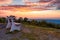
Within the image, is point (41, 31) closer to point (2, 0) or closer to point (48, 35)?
point (48, 35)

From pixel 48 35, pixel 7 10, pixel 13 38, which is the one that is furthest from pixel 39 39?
pixel 7 10

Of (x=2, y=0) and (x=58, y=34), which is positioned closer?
(x=58, y=34)

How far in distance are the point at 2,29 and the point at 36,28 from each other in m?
0.51

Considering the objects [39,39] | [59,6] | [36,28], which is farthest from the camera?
[59,6]

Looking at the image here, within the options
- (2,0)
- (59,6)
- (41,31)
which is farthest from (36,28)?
(2,0)

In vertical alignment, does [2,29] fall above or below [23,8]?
below

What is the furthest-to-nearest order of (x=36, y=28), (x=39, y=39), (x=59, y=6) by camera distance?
(x=59, y=6)
(x=36, y=28)
(x=39, y=39)

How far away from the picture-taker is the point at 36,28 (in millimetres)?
3211

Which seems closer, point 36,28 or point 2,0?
point 36,28

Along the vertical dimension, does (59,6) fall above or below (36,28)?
above

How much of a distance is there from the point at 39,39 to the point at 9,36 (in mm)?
429

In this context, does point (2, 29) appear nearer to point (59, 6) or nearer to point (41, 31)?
point (41, 31)

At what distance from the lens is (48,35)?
3039 mm

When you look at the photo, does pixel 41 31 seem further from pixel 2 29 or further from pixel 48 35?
pixel 2 29
